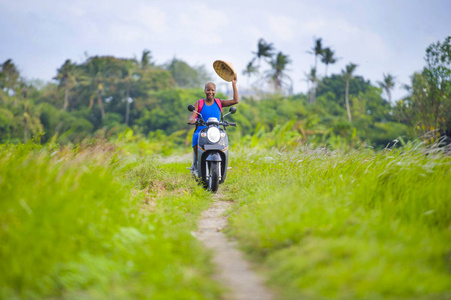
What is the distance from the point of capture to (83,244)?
3375 mm

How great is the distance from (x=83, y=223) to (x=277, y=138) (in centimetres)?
1579

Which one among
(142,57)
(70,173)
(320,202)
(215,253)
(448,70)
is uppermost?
(142,57)

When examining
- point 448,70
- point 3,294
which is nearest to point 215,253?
point 3,294

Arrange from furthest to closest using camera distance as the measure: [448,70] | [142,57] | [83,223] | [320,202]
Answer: [142,57] → [448,70] → [320,202] → [83,223]

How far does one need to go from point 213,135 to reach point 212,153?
12.8 inches

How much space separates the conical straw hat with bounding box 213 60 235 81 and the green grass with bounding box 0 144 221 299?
3.96 metres

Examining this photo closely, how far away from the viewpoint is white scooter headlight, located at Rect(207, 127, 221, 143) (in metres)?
7.05

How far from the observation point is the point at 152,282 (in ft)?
9.70

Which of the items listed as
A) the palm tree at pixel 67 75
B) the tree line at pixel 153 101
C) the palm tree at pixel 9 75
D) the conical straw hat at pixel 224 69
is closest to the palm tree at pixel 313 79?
the tree line at pixel 153 101

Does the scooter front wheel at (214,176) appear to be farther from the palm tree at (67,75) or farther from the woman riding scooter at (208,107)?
the palm tree at (67,75)

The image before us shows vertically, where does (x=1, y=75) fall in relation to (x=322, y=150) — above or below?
above

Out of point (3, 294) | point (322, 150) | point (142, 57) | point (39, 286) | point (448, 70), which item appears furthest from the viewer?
point (142, 57)

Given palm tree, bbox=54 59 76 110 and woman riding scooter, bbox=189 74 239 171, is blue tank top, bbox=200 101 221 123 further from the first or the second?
palm tree, bbox=54 59 76 110

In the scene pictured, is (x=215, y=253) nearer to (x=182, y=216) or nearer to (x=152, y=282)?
(x=152, y=282)
